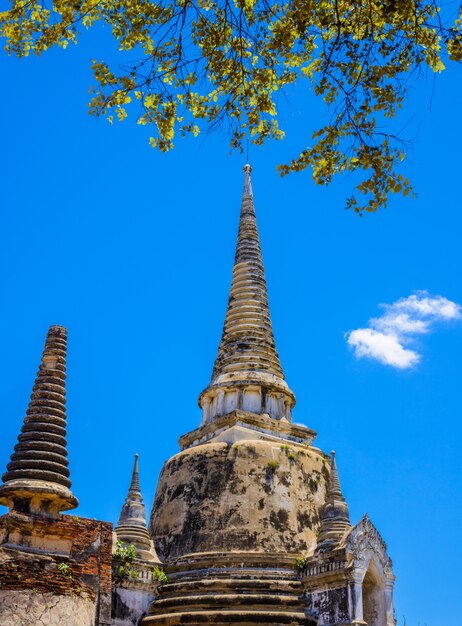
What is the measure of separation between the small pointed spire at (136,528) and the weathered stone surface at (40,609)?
8.38 metres

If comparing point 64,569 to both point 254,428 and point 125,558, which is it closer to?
point 125,558

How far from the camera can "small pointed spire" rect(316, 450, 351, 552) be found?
17.9 metres

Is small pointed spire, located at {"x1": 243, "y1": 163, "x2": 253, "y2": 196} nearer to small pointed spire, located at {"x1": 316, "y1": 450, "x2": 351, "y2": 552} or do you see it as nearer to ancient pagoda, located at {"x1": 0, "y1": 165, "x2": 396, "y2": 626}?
ancient pagoda, located at {"x1": 0, "y1": 165, "x2": 396, "y2": 626}

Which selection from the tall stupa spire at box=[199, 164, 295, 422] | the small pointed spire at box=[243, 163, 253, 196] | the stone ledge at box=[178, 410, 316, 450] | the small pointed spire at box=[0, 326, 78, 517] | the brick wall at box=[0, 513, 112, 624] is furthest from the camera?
the small pointed spire at box=[243, 163, 253, 196]

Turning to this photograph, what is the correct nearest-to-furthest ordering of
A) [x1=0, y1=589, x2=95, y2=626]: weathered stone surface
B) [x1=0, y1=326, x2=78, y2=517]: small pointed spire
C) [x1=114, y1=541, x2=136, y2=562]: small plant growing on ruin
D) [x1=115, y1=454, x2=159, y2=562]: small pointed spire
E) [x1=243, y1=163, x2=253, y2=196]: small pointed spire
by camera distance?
[x1=0, y1=589, x2=95, y2=626]: weathered stone surface → [x1=0, y1=326, x2=78, y2=517]: small pointed spire → [x1=114, y1=541, x2=136, y2=562]: small plant growing on ruin → [x1=115, y1=454, x2=159, y2=562]: small pointed spire → [x1=243, y1=163, x2=253, y2=196]: small pointed spire

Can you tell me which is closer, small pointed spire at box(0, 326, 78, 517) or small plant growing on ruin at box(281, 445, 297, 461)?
small pointed spire at box(0, 326, 78, 517)

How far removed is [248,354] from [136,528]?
6868 millimetres

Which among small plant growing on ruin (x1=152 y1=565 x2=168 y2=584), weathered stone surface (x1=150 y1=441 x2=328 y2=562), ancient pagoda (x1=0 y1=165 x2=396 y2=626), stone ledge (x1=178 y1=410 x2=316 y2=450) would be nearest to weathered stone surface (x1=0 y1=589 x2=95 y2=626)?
ancient pagoda (x1=0 y1=165 x2=396 y2=626)

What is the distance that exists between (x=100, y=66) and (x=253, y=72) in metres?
1.83

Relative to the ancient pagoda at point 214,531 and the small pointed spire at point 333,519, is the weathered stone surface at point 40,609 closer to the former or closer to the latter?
the ancient pagoda at point 214,531

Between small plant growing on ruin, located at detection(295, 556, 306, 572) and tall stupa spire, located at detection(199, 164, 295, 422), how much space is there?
205 inches

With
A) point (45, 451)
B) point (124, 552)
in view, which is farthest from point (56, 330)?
point (124, 552)

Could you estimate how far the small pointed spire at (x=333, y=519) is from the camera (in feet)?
58.7

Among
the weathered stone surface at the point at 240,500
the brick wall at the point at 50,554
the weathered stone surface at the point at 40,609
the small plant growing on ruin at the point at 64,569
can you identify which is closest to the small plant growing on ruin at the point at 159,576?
the weathered stone surface at the point at 240,500
